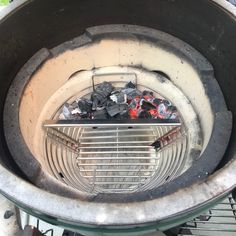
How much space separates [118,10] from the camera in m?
2.07

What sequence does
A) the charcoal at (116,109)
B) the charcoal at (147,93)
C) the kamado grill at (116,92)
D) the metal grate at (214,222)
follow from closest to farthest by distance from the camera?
the kamado grill at (116,92)
the metal grate at (214,222)
the charcoal at (116,109)
the charcoal at (147,93)

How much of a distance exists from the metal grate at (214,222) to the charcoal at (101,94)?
2.89 ft

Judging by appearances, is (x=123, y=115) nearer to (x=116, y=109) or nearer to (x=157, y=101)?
(x=116, y=109)

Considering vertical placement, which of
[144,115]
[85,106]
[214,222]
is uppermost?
[85,106]

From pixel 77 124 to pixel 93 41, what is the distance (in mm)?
534

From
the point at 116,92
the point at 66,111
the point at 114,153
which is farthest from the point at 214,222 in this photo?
the point at 66,111

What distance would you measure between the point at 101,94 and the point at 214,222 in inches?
39.8

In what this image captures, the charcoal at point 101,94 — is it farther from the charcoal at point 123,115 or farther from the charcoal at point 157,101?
the charcoal at point 157,101

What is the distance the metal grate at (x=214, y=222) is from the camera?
74.0 inches

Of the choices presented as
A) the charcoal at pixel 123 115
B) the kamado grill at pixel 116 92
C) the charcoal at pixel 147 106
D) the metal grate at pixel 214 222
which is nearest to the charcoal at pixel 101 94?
the kamado grill at pixel 116 92

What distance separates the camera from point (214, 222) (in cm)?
191

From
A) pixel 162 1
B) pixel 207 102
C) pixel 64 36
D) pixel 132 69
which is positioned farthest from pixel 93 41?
pixel 207 102

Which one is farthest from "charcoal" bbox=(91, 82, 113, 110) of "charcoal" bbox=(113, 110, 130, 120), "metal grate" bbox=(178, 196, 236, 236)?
"metal grate" bbox=(178, 196, 236, 236)

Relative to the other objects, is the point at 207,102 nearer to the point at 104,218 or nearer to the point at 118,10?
the point at 118,10
